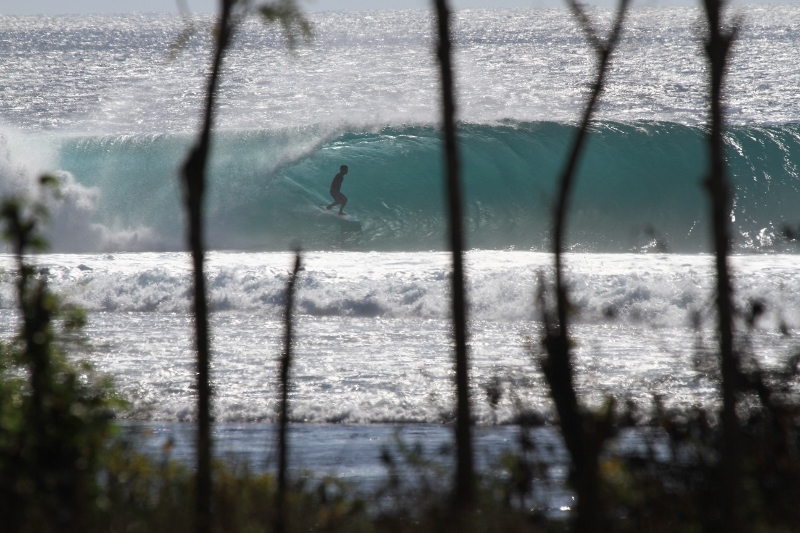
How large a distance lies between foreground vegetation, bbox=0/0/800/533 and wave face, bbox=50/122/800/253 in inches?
586

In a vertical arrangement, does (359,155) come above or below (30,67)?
below

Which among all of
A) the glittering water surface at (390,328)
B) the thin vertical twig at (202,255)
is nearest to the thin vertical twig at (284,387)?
the thin vertical twig at (202,255)

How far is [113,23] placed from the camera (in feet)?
250

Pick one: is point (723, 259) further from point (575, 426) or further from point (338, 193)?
point (338, 193)

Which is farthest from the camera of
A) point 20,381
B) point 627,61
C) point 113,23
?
point 113,23

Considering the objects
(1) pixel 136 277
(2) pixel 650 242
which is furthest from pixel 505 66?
(1) pixel 136 277

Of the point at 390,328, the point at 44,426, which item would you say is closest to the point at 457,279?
the point at 44,426

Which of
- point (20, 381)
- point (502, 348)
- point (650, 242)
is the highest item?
point (650, 242)

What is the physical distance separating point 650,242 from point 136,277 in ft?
30.3

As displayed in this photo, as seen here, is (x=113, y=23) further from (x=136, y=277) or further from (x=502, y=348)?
(x=502, y=348)

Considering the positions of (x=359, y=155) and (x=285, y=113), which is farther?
(x=285, y=113)

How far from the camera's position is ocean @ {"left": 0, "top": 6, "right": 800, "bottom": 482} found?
21.4ft

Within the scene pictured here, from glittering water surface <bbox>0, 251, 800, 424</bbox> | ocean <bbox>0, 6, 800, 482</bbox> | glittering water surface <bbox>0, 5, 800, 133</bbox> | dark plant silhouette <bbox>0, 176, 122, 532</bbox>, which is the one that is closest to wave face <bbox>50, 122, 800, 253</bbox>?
ocean <bbox>0, 6, 800, 482</bbox>

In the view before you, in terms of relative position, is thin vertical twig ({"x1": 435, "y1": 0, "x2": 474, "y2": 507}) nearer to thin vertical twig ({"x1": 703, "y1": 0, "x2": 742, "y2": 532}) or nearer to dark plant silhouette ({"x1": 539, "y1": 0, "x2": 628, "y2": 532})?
dark plant silhouette ({"x1": 539, "y1": 0, "x2": 628, "y2": 532})
